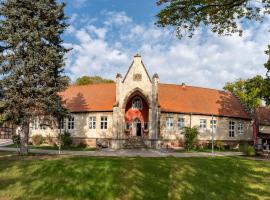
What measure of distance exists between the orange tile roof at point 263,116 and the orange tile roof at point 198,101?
221cm

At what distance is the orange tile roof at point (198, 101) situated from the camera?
4728cm

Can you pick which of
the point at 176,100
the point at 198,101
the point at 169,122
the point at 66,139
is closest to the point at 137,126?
the point at 169,122

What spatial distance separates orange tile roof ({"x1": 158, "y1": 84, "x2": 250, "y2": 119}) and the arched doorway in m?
2.50

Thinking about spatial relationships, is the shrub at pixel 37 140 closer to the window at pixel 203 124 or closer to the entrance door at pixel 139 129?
the entrance door at pixel 139 129

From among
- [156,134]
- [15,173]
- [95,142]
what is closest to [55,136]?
[95,142]

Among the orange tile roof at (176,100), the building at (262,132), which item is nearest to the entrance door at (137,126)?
the orange tile roof at (176,100)

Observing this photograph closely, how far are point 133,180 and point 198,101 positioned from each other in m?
32.4

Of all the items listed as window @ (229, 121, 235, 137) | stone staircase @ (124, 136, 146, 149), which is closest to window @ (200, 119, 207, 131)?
window @ (229, 121, 235, 137)

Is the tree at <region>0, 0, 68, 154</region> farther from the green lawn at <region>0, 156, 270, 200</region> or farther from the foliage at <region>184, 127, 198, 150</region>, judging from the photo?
the foliage at <region>184, 127, 198, 150</region>

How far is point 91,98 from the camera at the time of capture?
160ft

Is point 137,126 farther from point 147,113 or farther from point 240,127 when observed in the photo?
point 240,127

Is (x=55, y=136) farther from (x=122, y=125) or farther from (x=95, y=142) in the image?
(x=122, y=125)

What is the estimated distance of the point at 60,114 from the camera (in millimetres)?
32625

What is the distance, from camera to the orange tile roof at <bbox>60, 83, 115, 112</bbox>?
46.1m
